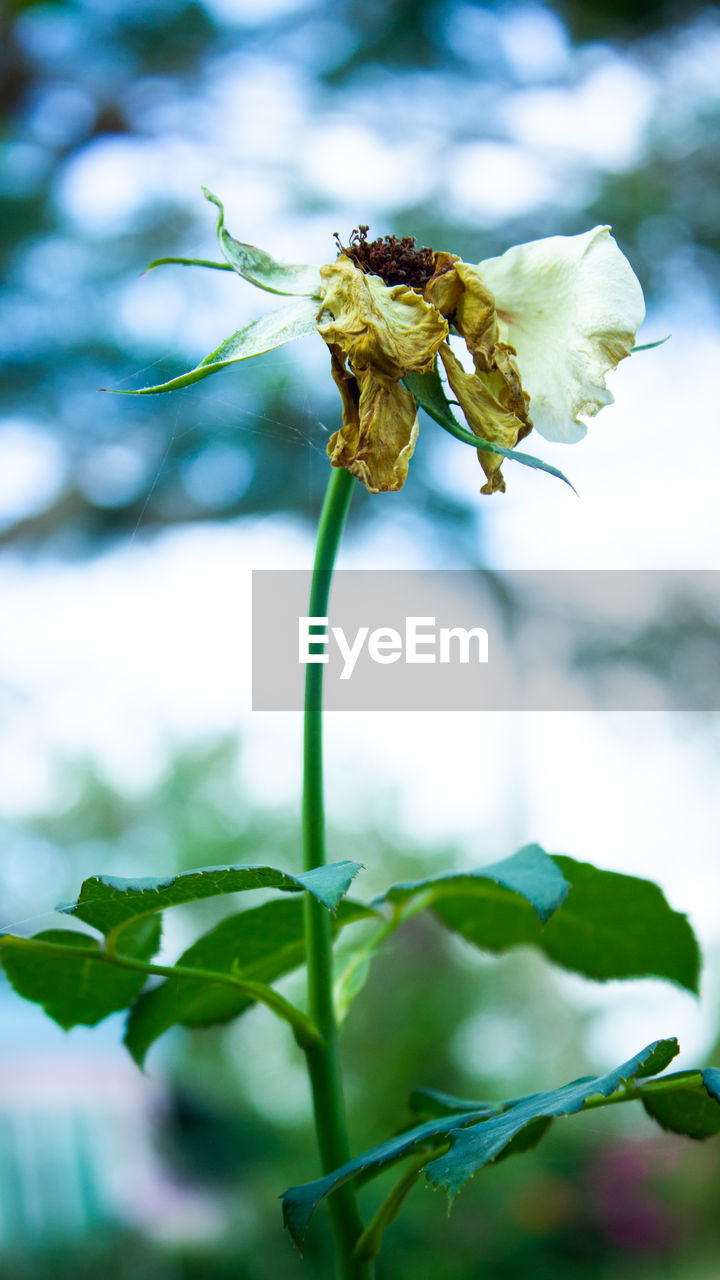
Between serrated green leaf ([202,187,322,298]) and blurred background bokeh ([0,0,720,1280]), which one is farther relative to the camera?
blurred background bokeh ([0,0,720,1280])

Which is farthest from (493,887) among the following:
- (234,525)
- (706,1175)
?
(706,1175)

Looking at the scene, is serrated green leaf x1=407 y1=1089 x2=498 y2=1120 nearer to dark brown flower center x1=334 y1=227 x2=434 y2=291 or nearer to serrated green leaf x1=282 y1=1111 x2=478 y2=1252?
serrated green leaf x1=282 y1=1111 x2=478 y2=1252

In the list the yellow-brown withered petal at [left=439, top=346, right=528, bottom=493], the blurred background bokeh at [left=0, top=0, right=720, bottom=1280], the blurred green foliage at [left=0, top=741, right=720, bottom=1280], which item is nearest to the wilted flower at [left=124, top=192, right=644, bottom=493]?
the yellow-brown withered petal at [left=439, top=346, right=528, bottom=493]

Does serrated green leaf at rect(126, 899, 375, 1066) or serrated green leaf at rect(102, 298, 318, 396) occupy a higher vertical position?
→ serrated green leaf at rect(102, 298, 318, 396)

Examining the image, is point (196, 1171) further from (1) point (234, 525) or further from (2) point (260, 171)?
(2) point (260, 171)

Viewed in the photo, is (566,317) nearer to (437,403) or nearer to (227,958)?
(437,403)

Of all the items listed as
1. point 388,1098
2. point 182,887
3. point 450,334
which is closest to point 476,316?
point 450,334

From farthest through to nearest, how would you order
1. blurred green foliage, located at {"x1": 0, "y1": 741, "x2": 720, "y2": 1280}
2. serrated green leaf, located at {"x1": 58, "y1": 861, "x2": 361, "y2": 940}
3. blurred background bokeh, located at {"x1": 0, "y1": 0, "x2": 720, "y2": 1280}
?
blurred green foliage, located at {"x1": 0, "y1": 741, "x2": 720, "y2": 1280}
blurred background bokeh, located at {"x1": 0, "y1": 0, "x2": 720, "y2": 1280}
serrated green leaf, located at {"x1": 58, "y1": 861, "x2": 361, "y2": 940}
